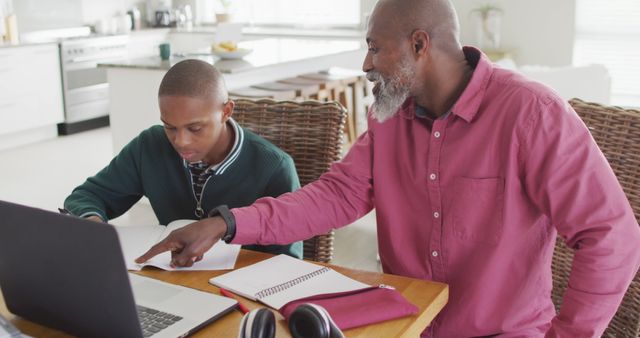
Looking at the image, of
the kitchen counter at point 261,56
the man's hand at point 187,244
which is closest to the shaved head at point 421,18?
the man's hand at point 187,244

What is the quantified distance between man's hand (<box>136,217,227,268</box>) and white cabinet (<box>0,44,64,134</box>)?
4.81 meters

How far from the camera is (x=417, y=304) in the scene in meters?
1.31

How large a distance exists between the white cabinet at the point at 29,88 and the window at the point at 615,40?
176 inches

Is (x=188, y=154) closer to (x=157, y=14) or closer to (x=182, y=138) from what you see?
(x=182, y=138)

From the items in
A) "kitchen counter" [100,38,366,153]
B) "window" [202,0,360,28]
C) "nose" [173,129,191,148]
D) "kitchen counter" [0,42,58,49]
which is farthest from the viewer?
"window" [202,0,360,28]

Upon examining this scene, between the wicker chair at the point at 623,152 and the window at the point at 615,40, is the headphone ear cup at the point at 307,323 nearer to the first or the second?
the wicker chair at the point at 623,152

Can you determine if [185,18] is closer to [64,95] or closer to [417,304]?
[64,95]

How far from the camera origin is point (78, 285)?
3.54ft

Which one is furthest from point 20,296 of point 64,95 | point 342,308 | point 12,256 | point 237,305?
point 64,95

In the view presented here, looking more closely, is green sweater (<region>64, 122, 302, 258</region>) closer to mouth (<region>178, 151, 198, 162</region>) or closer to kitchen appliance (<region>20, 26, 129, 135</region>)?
mouth (<region>178, 151, 198, 162</region>)

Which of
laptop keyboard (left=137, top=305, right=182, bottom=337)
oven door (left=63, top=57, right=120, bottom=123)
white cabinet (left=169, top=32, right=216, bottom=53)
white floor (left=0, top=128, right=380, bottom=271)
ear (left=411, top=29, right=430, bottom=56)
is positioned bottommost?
white floor (left=0, top=128, right=380, bottom=271)

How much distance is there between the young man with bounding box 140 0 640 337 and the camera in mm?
1334

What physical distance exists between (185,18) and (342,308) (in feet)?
22.6

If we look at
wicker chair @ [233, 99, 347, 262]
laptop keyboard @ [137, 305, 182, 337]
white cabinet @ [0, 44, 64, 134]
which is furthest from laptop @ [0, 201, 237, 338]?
white cabinet @ [0, 44, 64, 134]
